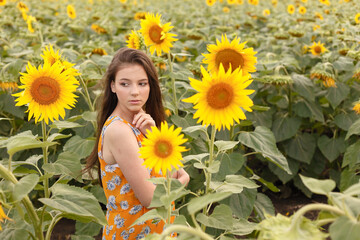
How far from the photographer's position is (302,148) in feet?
10.9

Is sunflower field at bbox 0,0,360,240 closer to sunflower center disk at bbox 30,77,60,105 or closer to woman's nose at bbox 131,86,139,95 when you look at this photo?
sunflower center disk at bbox 30,77,60,105

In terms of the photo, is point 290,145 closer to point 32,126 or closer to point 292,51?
point 292,51

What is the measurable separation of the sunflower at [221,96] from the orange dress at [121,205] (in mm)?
536

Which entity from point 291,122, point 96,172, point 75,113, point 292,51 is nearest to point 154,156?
point 96,172

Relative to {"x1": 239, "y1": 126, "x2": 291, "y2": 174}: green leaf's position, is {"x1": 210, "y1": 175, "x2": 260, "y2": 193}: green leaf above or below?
above

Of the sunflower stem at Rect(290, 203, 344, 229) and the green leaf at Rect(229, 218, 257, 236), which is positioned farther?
the green leaf at Rect(229, 218, 257, 236)

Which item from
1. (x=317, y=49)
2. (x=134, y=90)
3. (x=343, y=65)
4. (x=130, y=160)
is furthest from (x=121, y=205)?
(x=317, y=49)

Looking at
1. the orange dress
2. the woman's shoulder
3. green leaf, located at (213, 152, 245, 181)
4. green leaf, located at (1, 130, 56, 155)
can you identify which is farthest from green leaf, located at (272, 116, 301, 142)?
green leaf, located at (1, 130, 56, 155)

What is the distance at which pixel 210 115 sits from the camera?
1327 millimetres

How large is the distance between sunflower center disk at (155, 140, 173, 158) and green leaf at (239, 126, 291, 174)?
2.98 ft

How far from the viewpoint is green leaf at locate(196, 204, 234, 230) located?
53.9 inches

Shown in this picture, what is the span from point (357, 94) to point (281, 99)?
1.86ft

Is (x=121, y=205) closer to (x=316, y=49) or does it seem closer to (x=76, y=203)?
(x=76, y=203)

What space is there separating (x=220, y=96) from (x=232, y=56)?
373 mm
